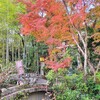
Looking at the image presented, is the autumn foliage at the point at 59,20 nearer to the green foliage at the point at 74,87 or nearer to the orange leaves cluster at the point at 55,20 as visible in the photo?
the orange leaves cluster at the point at 55,20

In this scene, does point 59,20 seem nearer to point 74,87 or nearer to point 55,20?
point 55,20

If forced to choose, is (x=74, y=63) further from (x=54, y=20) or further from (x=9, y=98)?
(x=9, y=98)

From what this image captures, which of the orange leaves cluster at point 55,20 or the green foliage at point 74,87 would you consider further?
the orange leaves cluster at point 55,20

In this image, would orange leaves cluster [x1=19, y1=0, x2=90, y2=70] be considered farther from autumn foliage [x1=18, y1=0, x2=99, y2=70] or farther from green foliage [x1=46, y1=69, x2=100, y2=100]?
green foliage [x1=46, y1=69, x2=100, y2=100]

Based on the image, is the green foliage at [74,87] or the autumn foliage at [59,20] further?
the autumn foliage at [59,20]

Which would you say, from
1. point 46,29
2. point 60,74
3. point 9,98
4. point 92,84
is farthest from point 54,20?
point 9,98

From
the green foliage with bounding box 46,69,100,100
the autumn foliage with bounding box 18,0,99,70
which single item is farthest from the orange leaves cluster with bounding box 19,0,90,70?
the green foliage with bounding box 46,69,100,100

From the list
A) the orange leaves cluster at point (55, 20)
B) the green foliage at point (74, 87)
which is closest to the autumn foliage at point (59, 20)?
the orange leaves cluster at point (55, 20)

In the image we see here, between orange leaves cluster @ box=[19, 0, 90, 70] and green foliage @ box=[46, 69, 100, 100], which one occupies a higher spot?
orange leaves cluster @ box=[19, 0, 90, 70]

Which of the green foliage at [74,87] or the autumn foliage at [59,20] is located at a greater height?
the autumn foliage at [59,20]

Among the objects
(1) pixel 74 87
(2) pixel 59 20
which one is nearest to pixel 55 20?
(2) pixel 59 20

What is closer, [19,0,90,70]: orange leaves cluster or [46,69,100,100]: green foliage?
[46,69,100,100]: green foliage

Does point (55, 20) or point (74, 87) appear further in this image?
point (55, 20)

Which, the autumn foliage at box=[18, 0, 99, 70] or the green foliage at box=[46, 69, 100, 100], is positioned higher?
the autumn foliage at box=[18, 0, 99, 70]
